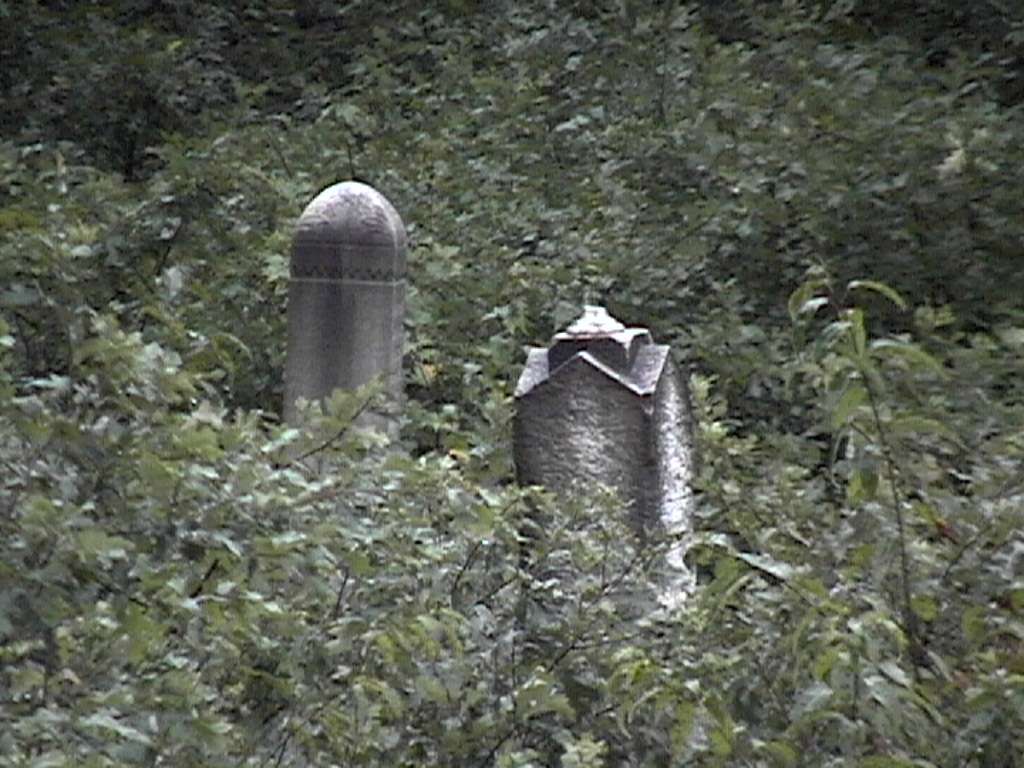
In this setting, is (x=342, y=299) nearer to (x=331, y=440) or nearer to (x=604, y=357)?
(x=604, y=357)

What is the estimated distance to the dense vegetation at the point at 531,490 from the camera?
362cm

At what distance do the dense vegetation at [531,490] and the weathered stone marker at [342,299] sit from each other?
1.03ft

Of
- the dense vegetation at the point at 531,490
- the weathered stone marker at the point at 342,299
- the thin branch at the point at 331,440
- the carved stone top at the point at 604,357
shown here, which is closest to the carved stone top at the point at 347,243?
the weathered stone marker at the point at 342,299

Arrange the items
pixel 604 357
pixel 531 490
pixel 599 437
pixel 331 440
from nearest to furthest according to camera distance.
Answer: pixel 331 440 < pixel 531 490 < pixel 599 437 < pixel 604 357

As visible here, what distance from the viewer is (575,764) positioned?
3906 mm

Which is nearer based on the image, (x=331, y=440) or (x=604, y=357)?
(x=331, y=440)

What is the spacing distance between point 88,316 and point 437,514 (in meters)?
1.18

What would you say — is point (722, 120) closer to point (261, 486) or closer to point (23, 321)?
point (23, 321)

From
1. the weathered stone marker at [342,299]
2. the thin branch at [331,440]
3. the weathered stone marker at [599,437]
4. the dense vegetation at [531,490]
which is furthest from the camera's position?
the weathered stone marker at [342,299]

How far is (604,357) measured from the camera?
6.48m

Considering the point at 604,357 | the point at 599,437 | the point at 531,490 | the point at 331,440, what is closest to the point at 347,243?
the point at 604,357

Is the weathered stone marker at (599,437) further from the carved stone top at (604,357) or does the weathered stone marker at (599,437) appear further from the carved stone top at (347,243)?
the carved stone top at (347,243)

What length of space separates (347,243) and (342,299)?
21 centimetres

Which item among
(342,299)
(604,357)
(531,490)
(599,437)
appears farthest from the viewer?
(342,299)
